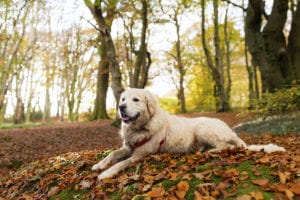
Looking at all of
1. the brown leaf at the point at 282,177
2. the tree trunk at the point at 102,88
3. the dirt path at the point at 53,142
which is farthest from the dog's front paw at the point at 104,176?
the tree trunk at the point at 102,88

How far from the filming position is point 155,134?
5.46m

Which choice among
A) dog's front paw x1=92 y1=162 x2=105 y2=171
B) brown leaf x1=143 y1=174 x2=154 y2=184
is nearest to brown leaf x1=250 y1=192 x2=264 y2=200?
brown leaf x1=143 y1=174 x2=154 y2=184

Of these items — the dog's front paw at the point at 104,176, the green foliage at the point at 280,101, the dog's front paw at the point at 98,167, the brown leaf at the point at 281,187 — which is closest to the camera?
the brown leaf at the point at 281,187

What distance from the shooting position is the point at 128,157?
18.8ft

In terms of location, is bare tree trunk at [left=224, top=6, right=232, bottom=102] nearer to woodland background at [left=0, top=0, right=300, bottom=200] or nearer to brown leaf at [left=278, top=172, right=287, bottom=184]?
woodland background at [left=0, top=0, right=300, bottom=200]

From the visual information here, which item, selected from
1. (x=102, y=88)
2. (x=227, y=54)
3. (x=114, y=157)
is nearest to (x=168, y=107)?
(x=227, y=54)

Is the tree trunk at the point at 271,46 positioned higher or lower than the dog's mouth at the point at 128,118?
higher

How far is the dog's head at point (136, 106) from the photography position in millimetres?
5160

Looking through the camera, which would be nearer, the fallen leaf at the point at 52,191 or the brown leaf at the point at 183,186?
the brown leaf at the point at 183,186

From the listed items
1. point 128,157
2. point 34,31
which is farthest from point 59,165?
point 34,31

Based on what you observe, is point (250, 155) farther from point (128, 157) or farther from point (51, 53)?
point (51, 53)

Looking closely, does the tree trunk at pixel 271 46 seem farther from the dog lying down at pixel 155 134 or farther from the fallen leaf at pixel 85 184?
the fallen leaf at pixel 85 184

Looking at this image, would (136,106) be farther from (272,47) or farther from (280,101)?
(272,47)

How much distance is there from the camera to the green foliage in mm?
11172
